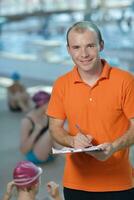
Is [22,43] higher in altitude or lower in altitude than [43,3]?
lower

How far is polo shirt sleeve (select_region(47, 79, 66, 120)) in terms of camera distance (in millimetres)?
1929

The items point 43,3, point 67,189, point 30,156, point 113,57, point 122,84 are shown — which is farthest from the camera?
point 43,3

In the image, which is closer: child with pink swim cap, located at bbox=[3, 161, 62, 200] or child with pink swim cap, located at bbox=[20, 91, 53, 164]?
child with pink swim cap, located at bbox=[3, 161, 62, 200]

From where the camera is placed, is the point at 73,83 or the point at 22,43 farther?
the point at 22,43

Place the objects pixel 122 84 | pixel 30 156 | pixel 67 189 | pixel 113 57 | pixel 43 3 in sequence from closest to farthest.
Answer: pixel 122 84, pixel 67 189, pixel 30 156, pixel 113 57, pixel 43 3

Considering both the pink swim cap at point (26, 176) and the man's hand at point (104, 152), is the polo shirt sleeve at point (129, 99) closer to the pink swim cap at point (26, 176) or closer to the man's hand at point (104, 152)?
the man's hand at point (104, 152)

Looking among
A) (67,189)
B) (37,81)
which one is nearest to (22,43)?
(37,81)

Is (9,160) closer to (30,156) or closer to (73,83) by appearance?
(30,156)

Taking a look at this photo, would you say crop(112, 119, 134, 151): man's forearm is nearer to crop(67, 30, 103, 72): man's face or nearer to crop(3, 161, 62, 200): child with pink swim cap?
crop(67, 30, 103, 72): man's face

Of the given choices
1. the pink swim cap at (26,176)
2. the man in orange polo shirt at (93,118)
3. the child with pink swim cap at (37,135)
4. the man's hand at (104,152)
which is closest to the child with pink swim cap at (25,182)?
the pink swim cap at (26,176)

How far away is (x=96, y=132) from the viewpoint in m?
1.88

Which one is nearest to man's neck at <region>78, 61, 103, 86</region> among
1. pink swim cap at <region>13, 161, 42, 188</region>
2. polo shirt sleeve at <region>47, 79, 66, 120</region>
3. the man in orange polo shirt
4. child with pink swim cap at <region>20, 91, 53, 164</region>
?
the man in orange polo shirt

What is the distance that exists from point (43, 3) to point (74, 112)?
931cm

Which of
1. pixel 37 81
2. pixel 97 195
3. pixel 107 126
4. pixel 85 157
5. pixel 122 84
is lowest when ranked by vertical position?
pixel 37 81
